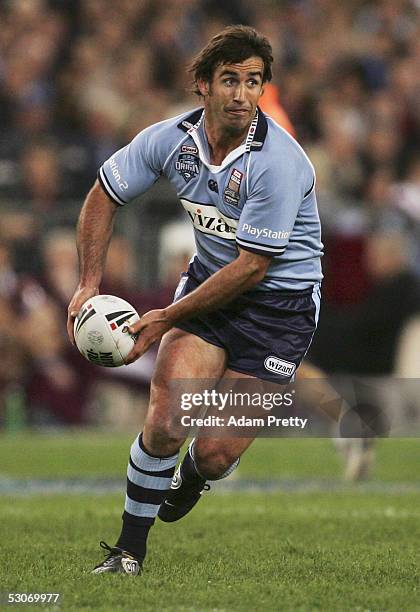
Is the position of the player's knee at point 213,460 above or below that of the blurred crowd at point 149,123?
above

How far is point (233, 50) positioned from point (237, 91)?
0.19 meters

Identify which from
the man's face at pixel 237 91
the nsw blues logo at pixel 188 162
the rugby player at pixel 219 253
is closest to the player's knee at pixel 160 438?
the rugby player at pixel 219 253

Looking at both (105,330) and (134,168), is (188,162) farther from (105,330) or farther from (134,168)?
(105,330)

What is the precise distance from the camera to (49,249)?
1377 centimetres

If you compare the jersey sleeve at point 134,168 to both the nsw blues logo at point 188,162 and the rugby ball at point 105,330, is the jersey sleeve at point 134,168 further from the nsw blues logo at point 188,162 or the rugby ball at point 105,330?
the rugby ball at point 105,330

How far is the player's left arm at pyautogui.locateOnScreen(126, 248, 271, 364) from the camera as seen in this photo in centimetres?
594

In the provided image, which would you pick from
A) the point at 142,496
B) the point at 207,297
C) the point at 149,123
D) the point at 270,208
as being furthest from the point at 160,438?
the point at 149,123

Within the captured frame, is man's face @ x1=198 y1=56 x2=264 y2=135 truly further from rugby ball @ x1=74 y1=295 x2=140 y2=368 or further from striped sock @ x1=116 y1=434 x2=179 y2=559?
striped sock @ x1=116 y1=434 x2=179 y2=559

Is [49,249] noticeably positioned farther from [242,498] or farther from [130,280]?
[242,498]

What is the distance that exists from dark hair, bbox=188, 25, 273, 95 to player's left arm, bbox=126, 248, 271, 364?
0.85 metres

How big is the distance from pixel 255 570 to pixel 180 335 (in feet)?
3.82

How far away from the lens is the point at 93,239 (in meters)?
6.43

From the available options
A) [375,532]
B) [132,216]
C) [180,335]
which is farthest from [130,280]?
[180,335]

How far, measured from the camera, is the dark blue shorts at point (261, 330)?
6.34 metres
